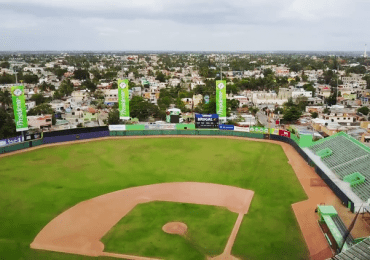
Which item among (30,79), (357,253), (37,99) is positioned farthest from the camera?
(30,79)

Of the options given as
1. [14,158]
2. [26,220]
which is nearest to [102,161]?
[14,158]

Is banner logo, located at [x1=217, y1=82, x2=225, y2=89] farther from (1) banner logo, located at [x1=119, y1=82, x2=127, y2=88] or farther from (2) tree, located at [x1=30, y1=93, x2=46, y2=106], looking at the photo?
(2) tree, located at [x1=30, y1=93, x2=46, y2=106]

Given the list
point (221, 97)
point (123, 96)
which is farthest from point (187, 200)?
point (123, 96)

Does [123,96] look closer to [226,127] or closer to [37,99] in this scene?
[226,127]

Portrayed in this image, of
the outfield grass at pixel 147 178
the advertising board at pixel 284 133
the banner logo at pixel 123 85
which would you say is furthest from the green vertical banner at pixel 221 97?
the banner logo at pixel 123 85

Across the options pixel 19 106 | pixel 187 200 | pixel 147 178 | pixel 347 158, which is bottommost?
pixel 187 200

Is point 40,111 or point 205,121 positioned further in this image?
point 40,111

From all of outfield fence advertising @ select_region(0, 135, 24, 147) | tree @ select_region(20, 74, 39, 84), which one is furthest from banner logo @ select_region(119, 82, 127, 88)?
tree @ select_region(20, 74, 39, 84)
